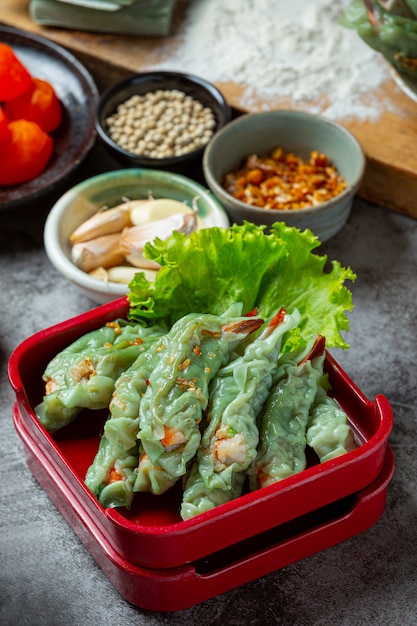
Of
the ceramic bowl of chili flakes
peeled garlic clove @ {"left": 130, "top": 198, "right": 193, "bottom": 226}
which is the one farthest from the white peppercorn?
peeled garlic clove @ {"left": 130, "top": 198, "right": 193, "bottom": 226}

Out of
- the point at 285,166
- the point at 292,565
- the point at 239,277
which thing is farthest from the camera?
the point at 285,166

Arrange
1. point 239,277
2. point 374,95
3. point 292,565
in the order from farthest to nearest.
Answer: point 374,95 < point 239,277 < point 292,565

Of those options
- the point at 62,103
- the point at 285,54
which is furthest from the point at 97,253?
the point at 285,54

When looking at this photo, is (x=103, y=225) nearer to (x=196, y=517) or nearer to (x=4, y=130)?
(x=4, y=130)

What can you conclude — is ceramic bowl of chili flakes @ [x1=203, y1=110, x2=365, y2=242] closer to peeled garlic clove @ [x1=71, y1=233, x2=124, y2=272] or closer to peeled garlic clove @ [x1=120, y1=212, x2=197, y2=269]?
peeled garlic clove @ [x1=120, y1=212, x2=197, y2=269]

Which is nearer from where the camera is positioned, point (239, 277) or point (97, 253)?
point (239, 277)

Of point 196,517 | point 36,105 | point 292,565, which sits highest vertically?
point 196,517
